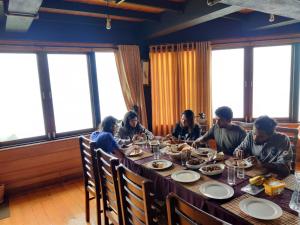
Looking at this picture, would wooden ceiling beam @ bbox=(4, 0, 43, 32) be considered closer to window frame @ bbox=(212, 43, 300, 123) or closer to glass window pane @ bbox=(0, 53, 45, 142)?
glass window pane @ bbox=(0, 53, 45, 142)

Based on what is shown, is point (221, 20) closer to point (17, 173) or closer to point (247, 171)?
point (247, 171)

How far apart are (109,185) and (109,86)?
245 cm

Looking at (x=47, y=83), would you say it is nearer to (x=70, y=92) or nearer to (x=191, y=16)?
(x=70, y=92)

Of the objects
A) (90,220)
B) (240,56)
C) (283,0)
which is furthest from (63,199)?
(240,56)

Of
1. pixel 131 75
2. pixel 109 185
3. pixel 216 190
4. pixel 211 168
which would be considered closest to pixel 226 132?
pixel 211 168

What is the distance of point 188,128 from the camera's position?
293 cm

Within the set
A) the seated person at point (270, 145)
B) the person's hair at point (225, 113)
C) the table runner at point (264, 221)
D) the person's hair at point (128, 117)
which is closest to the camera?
the table runner at point (264, 221)

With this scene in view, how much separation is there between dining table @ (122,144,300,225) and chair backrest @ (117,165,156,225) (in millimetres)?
306

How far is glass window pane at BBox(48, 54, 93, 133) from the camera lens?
352 cm

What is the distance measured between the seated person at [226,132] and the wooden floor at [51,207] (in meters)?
1.62

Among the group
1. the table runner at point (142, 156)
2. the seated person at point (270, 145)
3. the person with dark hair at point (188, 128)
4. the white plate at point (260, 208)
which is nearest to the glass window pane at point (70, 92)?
the person with dark hair at point (188, 128)

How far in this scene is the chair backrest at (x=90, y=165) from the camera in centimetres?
205

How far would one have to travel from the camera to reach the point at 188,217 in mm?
969

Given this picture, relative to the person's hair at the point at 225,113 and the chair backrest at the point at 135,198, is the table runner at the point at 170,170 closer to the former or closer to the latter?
the chair backrest at the point at 135,198
